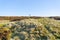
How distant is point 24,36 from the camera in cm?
714

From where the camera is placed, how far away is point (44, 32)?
24.9 ft

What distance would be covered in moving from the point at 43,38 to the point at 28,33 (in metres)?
0.75

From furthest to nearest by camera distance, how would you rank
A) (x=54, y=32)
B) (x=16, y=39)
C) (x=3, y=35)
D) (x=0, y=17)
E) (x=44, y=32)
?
1. (x=0, y=17)
2. (x=54, y=32)
3. (x=44, y=32)
4. (x=16, y=39)
5. (x=3, y=35)

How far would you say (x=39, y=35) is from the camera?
7.33 m

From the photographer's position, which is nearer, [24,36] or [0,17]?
[24,36]

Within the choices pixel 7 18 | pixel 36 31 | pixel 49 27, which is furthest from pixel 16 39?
pixel 7 18

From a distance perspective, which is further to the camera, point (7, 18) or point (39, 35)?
point (7, 18)

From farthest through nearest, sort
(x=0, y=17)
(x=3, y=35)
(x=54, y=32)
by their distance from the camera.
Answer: (x=0, y=17)
(x=54, y=32)
(x=3, y=35)

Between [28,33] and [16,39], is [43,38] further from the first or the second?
[16,39]

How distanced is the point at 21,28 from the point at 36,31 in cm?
95

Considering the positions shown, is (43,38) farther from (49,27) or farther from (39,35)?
(49,27)

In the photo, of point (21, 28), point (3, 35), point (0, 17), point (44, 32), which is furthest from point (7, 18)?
point (3, 35)

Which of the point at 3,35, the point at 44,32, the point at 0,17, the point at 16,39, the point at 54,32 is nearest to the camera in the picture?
the point at 3,35

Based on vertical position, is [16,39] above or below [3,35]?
below
